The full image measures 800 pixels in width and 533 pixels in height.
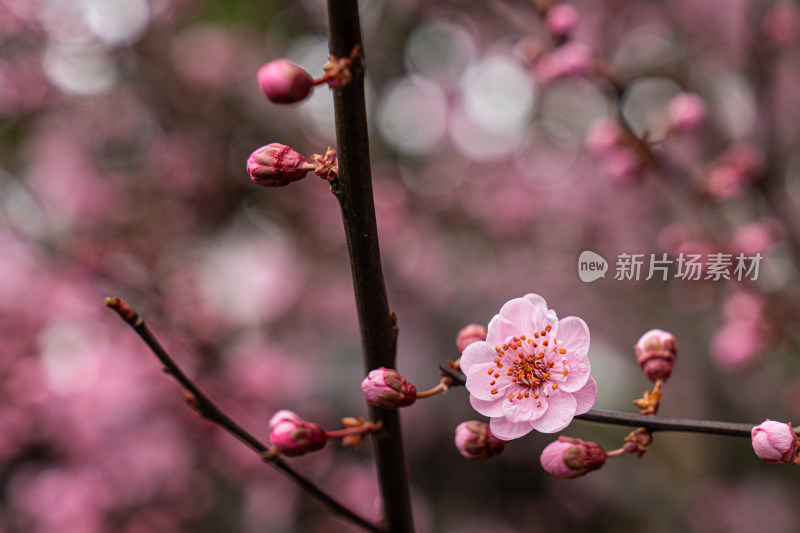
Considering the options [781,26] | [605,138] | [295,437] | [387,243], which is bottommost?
[295,437]

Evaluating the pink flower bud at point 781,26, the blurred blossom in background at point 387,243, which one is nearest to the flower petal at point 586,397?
the blurred blossom in background at point 387,243

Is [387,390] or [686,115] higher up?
[686,115]

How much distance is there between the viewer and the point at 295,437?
2.53 feet

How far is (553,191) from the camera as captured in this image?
15.0ft

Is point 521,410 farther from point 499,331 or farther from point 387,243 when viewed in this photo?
point 387,243

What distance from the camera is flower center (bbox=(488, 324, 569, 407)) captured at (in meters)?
0.76

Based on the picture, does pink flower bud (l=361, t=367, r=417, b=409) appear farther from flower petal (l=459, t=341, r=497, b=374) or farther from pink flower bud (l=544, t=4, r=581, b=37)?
pink flower bud (l=544, t=4, r=581, b=37)

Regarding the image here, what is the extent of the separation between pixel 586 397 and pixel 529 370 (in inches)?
4.2

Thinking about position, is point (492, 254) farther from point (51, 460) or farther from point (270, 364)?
point (51, 460)

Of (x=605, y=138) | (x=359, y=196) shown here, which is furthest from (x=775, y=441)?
(x=605, y=138)

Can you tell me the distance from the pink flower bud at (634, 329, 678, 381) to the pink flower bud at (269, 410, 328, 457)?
48 cm

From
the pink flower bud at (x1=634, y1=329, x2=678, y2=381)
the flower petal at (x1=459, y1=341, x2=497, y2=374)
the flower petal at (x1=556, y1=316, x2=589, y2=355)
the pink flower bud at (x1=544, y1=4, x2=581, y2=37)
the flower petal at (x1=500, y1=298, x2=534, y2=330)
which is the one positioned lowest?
the flower petal at (x1=459, y1=341, x2=497, y2=374)

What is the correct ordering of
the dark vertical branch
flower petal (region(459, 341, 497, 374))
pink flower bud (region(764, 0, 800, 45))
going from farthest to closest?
1. pink flower bud (region(764, 0, 800, 45))
2. flower petal (region(459, 341, 497, 374))
3. the dark vertical branch

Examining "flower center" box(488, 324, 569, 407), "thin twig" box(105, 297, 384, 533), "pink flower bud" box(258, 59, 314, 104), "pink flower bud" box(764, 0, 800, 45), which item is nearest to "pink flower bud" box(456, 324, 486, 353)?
"flower center" box(488, 324, 569, 407)
